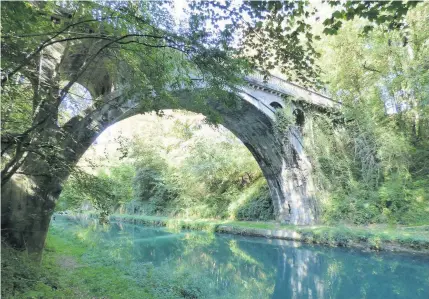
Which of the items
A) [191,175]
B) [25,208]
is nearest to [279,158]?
[191,175]

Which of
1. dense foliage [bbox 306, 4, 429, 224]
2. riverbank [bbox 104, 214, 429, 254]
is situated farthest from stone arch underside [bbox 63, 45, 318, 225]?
riverbank [bbox 104, 214, 429, 254]

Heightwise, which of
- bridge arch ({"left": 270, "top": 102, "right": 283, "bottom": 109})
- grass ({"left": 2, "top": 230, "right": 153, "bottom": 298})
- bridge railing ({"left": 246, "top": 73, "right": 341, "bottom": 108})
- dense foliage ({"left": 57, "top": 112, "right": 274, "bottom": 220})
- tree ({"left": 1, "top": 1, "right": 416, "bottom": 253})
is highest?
bridge railing ({"left": 246, "top": 73, "right": 341, "bottom": 108})

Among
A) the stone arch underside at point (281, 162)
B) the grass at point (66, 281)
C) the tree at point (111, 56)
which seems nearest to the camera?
the tree at point (111, 56)

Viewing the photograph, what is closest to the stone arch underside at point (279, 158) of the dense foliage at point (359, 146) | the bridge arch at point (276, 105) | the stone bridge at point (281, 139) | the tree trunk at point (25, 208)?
the stone bridge at point (281, 139)

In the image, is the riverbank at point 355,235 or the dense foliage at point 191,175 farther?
the dense foliage at point 191,175

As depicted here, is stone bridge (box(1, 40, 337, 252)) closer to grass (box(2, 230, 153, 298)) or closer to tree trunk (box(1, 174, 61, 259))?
tree trunk (box(1, 174, 61, 259))

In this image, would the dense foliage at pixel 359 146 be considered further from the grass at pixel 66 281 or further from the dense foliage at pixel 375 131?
the grass at pixel 66 281

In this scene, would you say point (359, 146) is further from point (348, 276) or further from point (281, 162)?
point (348, 276)

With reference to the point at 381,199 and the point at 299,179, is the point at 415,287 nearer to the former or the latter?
the point at 381,199

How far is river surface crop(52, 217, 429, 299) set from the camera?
6.71 metres

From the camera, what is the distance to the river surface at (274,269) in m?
6.71

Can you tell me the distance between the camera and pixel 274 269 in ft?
29.6

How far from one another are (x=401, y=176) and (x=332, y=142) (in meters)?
3.12

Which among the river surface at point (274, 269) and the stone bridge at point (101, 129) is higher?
the stone bridge at point (101, 129)
